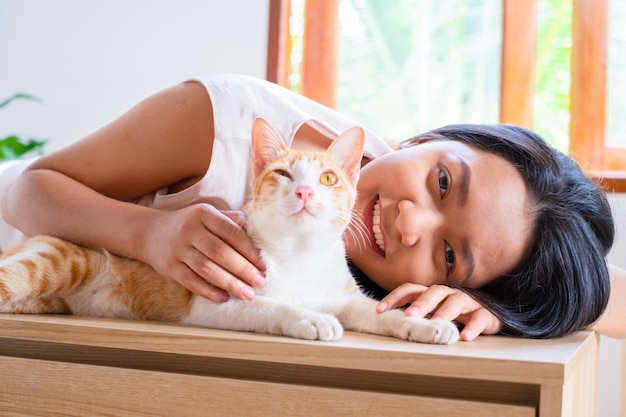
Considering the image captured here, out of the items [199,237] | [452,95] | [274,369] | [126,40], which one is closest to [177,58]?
[126,40]

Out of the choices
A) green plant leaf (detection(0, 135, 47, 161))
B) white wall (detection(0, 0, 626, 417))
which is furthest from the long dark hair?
green plant leaf (detection(0, 135, 47, 161))

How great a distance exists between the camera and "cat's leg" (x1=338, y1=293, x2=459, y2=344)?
79 cm

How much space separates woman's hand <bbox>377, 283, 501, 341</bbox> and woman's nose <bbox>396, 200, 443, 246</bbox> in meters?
0.08

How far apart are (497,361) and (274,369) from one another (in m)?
0.24

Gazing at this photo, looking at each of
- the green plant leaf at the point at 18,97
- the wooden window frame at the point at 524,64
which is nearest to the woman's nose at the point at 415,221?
the wooden window frame at the point at 524,64

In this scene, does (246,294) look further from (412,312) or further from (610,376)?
(610,376)

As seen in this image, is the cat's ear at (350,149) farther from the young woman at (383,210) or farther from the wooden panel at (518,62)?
the wooden panel at (518,62)

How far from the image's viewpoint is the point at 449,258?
3.55ft

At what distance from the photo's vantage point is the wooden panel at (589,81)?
2.08 m

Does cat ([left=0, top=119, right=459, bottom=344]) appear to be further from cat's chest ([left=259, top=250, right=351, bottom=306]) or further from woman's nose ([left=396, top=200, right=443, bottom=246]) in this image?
woman's nose ([left=396, top=200, right=443, bottom=246])

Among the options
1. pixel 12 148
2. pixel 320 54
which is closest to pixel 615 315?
pixel 320 54

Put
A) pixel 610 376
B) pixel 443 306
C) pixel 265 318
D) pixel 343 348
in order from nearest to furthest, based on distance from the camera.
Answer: pixel 343 348
pixel 265 318
pixel 443 306
pixel 610 376

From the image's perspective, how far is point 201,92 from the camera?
1.19 m

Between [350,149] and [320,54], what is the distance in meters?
1.47
